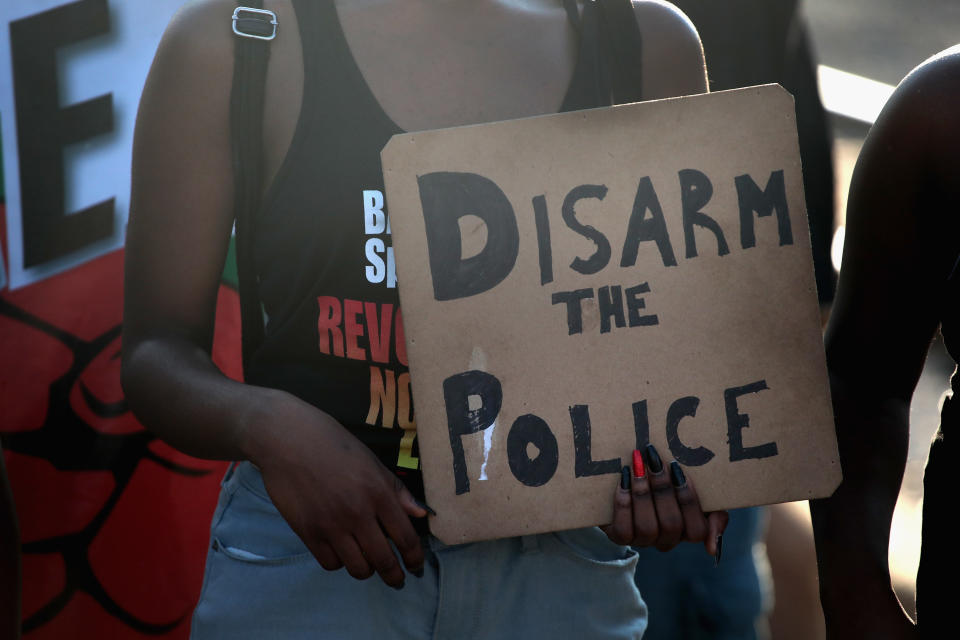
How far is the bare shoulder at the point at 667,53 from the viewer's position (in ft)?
4.60

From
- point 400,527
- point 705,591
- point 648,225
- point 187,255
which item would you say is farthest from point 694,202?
point 705,591

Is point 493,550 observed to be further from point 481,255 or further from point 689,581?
point 689,581

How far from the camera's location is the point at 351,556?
3.74ft

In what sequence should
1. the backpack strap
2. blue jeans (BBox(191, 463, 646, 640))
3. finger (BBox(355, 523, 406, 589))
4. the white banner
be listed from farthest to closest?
the white banner < the backpack strap < blue jeans (BBox(191, 463, 646, 640)) < finger (BBox(355, 523, 406, 589))

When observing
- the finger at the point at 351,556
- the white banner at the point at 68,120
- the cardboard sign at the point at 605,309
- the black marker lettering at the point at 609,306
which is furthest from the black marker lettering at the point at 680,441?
the white banner at the point at 68,120

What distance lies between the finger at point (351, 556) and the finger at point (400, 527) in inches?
1.5

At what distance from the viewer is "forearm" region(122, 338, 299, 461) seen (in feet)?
3.81

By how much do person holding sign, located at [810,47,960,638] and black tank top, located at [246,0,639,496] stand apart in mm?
593

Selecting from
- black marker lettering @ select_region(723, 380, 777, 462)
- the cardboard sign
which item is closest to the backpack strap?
the cardboard sign

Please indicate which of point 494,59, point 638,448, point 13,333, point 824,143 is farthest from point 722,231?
point 824,143

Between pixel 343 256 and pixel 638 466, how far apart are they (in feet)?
1.40

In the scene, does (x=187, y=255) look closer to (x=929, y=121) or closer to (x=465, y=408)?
(x=465, y=408)

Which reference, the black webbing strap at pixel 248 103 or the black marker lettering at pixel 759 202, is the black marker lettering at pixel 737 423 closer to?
the black marker lettering at pixel 759 202

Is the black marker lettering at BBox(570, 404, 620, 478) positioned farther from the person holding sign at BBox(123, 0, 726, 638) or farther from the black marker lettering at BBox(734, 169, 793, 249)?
the black marker lettering at BBox(734, 169, 793, 249)
